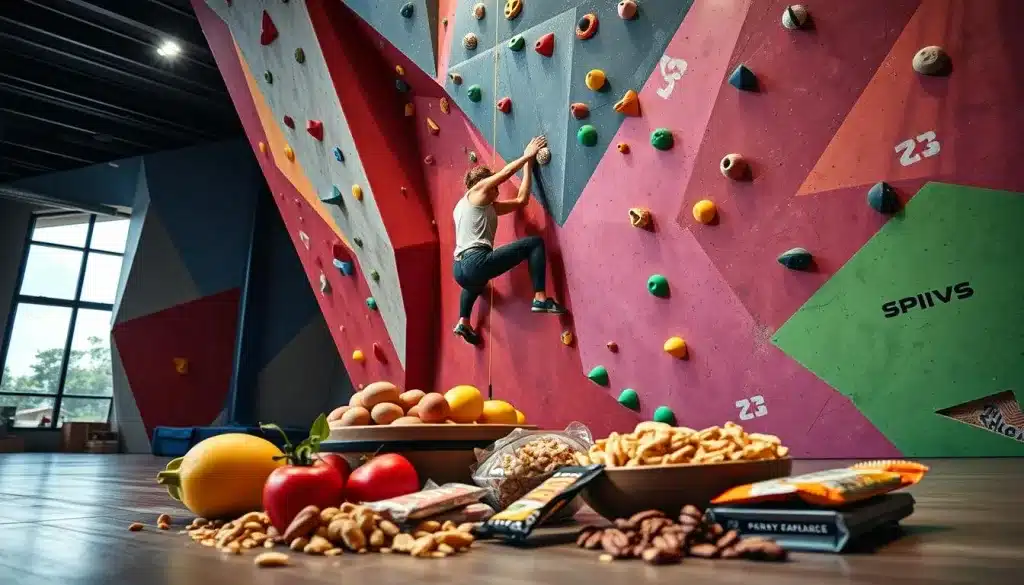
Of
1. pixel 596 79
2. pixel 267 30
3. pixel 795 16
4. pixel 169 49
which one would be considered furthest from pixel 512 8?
pixel 169 49

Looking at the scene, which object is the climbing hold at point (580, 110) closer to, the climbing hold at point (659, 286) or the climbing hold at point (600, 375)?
the climbing hold at point (659, 286)

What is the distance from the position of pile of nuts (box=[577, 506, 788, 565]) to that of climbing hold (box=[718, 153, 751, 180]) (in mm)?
2613

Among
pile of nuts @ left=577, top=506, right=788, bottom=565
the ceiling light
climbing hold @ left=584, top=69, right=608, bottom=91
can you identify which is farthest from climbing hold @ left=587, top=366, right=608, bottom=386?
the ceiling light

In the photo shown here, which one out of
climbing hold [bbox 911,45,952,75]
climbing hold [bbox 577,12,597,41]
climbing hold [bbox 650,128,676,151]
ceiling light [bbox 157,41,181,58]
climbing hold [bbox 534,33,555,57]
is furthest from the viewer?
ceiling light [bbox 157,41,181,58]

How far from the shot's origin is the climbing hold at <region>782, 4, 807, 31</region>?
10.9 ft

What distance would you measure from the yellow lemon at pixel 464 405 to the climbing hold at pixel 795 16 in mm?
2497

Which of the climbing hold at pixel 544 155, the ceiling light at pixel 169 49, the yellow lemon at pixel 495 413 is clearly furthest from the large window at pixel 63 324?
the yellow lemon at pixel 495 413

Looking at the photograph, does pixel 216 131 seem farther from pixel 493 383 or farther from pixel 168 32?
pixel 493 383

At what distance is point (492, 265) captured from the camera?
450 centimetres

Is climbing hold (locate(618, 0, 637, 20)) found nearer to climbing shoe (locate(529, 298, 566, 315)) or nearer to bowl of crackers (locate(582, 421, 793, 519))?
climbing shoe (locate(529, 298, 566, 315))

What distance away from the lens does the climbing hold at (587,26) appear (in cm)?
398

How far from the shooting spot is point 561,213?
14.2 ft

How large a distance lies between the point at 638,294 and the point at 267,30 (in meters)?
3.50

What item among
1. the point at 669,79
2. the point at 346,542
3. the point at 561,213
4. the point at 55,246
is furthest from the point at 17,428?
the point at 346,542
